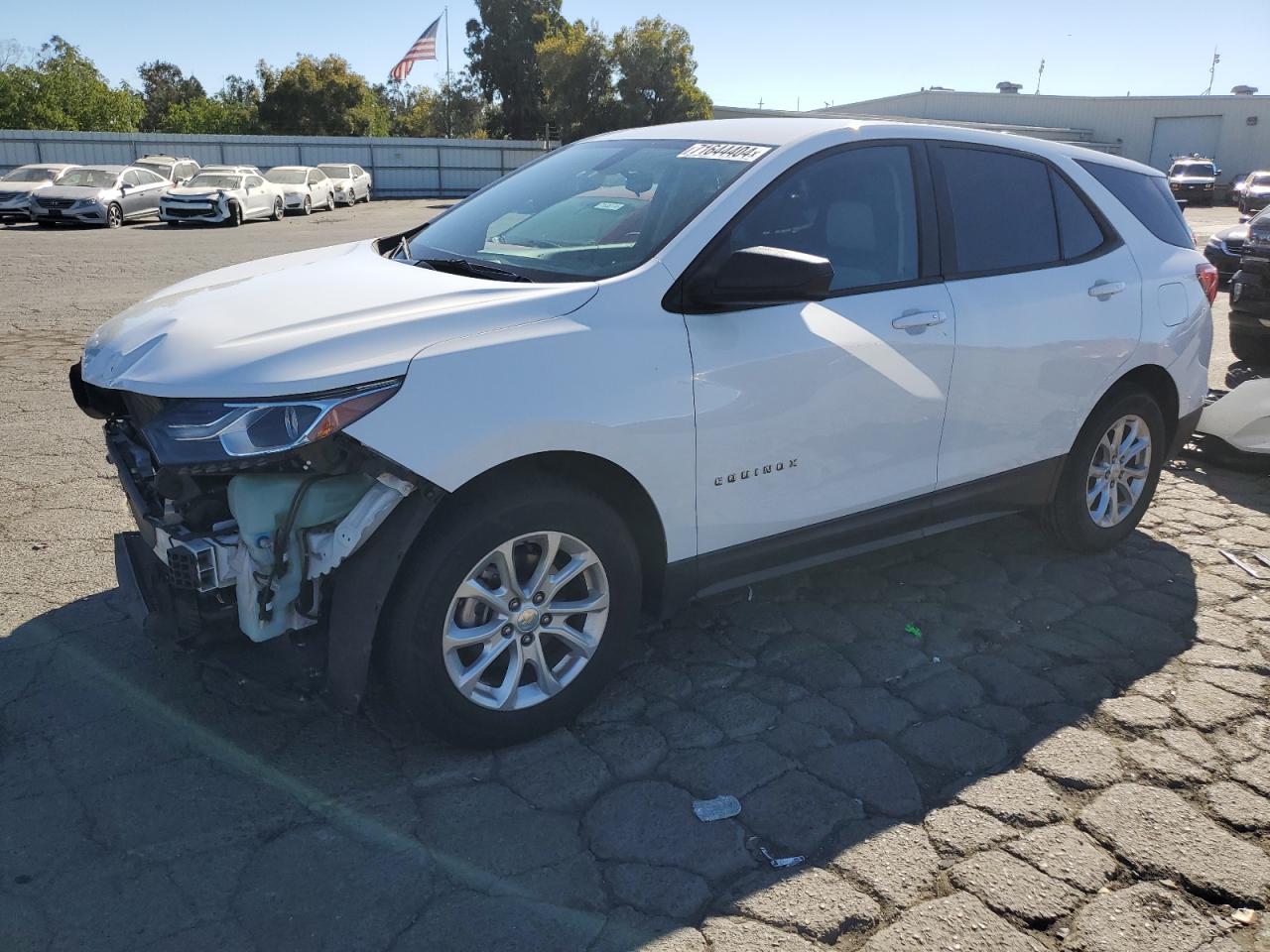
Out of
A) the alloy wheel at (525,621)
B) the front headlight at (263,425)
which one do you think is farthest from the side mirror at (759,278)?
the front headlight at (263,425)

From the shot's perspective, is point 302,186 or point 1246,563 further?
point 302,186

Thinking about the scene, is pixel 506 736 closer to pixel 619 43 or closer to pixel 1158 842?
pixel 1158 842

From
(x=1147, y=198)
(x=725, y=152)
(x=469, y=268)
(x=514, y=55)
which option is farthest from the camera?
(x=514, y=55)

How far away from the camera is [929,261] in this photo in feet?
12.8

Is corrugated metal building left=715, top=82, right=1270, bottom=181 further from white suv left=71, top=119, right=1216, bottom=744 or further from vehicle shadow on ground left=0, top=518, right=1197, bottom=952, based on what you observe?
vehicle shadow on ground left=0, top=518, right=1197, bottom=952

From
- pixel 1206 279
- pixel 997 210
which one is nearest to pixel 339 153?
pixel 1206 279

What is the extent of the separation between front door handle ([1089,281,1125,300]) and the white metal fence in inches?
1475

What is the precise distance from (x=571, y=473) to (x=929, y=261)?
1727 millimetres

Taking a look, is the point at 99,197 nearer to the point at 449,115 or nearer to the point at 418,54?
the point at 418,54

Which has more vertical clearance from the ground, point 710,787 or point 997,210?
point 997,210

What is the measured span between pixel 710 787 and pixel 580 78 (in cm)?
4363

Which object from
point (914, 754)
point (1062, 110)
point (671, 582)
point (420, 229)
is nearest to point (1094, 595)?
point (914, 754)

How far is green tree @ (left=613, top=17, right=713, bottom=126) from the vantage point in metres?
41.9

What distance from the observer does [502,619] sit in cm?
306
